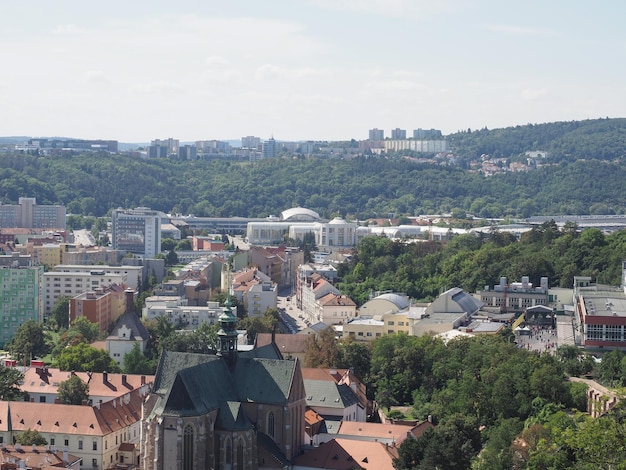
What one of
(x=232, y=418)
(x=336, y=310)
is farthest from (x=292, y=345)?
(x=232, y=418)

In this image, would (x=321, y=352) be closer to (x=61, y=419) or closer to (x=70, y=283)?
(x=61, y=419)

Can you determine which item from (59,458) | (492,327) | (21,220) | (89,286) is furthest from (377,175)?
(59,458)

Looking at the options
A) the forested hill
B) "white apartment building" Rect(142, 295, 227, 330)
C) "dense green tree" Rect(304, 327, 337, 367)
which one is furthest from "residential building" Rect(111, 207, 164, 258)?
"dense green tree" Rect(304, 327, 337, 367)

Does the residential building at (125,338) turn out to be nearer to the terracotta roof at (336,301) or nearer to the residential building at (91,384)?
the residential building at (91,384)

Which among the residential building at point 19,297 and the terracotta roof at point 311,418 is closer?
the terracotta roof at point 311,418

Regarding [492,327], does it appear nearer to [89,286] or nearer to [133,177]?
[89,286]

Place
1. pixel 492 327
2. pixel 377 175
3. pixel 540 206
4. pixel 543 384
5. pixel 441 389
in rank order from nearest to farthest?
pixel 543 384 → pixel 441 389 → pixel 492 327 → pixel 540 206 → pixel 377 175

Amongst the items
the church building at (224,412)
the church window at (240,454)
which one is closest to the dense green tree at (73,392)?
the church building at (224,412)
